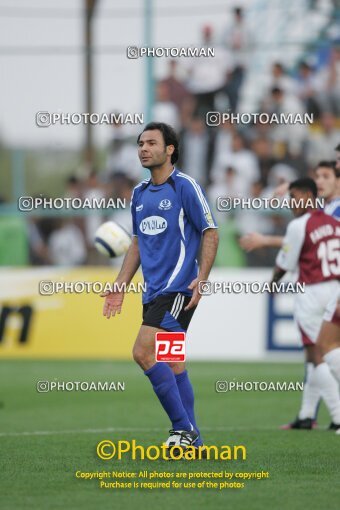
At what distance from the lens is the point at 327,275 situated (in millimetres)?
10047

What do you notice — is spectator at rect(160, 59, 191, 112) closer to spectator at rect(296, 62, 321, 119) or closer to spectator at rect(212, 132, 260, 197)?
spectator at rect(212, 132, 260, 197)

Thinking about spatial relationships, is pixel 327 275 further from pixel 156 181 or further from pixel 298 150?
pixel 298 150

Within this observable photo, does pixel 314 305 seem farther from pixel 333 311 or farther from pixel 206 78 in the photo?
pixel 206 78

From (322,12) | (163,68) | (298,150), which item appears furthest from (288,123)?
(322,12)

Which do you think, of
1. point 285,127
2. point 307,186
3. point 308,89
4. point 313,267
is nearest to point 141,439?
point 313,267

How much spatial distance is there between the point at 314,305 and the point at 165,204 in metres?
2.58

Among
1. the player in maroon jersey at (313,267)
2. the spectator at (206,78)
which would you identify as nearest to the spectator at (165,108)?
the spectator at (206,78)

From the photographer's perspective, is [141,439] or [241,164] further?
[241,164]

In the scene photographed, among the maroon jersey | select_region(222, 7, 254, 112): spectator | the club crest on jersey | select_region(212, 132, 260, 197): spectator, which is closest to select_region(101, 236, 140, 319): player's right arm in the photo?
the club crest on jersey

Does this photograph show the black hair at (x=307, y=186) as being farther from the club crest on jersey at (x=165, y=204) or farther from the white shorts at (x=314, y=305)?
the club crest on jersey at (x=165, y=204)

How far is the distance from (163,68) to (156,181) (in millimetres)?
10853

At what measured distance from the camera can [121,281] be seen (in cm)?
842

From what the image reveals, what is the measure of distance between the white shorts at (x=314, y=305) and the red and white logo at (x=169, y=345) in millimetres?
2417

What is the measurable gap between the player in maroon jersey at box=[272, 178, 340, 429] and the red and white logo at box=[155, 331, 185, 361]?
2.32m
